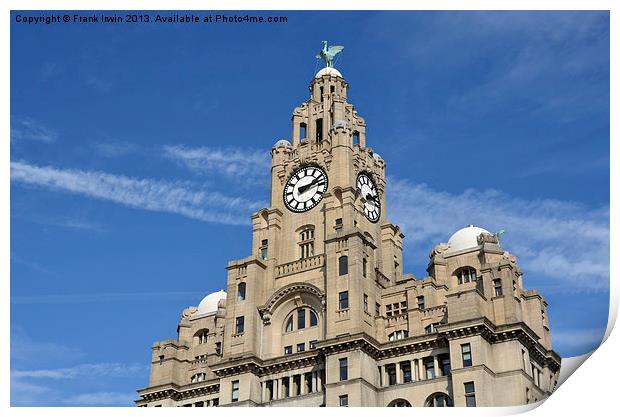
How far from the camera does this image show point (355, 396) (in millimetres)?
70812

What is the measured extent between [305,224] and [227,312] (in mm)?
10508

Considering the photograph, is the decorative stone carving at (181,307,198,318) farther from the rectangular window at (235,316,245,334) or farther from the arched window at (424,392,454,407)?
the arched window at (424,392,454,407)

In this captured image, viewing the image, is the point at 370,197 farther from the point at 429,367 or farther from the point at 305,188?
the point at 429,367

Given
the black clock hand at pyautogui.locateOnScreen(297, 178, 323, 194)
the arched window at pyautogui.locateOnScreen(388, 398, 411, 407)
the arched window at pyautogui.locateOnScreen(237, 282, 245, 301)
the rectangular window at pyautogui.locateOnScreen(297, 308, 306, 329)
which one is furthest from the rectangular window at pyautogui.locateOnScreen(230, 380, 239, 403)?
the black clock hand at pyautogui.locateOnScreen(297, 178, 323, 194)

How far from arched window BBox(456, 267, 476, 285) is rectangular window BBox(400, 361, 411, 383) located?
10662 millimetres

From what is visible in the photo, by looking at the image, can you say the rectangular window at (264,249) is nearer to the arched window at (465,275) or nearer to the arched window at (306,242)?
the arched window at (306,242)

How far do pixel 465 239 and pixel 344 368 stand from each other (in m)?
17.6

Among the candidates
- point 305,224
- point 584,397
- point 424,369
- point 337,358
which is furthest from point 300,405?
point 584,397

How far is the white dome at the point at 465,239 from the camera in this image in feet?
268

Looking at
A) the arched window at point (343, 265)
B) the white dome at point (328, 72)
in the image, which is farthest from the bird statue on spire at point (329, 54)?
the arched window at point (343, 265)

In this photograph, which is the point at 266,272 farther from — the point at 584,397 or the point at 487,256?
the point at 584,397

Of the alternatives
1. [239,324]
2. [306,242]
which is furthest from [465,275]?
[239,324]

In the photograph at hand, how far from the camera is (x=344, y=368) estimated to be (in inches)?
2862

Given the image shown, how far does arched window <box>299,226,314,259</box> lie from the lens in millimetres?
82938
